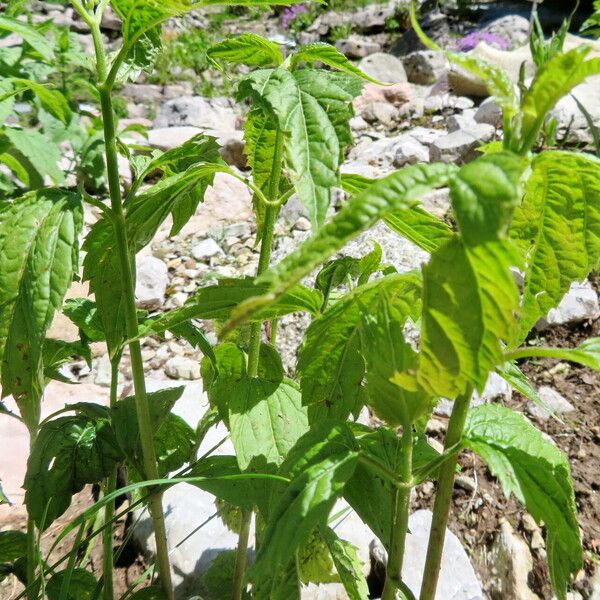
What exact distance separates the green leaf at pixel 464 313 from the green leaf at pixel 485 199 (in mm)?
35

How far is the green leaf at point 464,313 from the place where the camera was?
2.14 feet

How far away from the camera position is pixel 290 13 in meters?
10.9

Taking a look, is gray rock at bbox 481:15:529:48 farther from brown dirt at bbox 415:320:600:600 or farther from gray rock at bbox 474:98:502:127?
brown dirt at bbox 415:320:600:600

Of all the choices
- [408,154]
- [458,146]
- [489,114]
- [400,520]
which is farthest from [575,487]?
[489,114]

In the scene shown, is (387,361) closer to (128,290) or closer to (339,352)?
(339,352)

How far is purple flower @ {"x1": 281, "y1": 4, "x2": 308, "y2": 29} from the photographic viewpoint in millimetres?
10867

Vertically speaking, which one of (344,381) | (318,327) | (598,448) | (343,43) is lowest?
(343,43)

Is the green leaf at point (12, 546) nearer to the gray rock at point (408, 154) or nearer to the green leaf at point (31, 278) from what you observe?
the green leaf at point (31, 278)

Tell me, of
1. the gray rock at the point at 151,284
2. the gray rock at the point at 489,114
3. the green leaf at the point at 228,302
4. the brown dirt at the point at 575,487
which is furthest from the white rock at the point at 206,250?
the green leaf at the point at 228,302

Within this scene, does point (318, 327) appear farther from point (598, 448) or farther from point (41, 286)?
point (598, 448)

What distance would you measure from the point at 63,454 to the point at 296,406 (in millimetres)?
501

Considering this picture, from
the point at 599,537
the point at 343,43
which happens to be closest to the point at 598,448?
the point at 599,537

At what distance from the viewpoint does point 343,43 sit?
9.56 meters

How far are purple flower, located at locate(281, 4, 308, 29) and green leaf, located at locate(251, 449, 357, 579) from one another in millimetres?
11174
